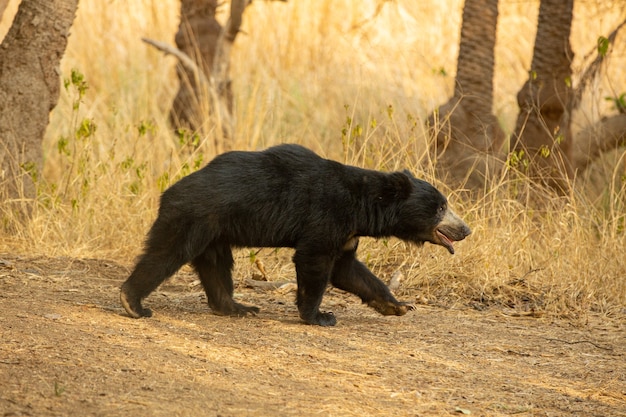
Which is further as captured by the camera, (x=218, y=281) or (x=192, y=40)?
(x=192, y=40)

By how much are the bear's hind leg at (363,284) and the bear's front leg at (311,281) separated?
0.34 m

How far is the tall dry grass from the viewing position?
279 inches

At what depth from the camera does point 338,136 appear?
33.9ft

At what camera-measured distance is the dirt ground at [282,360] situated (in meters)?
3.78

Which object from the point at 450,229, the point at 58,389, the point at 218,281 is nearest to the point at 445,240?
the point at 450,229

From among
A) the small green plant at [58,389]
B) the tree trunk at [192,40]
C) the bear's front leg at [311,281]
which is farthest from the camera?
the tree trunk at [192,40]

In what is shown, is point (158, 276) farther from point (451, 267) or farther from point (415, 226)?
point (451, 267)

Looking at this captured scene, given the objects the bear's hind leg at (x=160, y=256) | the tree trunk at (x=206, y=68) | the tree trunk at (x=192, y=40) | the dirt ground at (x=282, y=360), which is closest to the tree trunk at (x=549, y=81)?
the tree trunk at (x=206, y=68)

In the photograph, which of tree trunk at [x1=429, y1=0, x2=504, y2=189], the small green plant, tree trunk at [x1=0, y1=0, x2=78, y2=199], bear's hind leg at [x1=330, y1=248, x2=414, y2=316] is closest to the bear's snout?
bear's hind leg at [x1=330, y1=248, x2=414, y2=316]

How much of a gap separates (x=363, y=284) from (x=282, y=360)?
4.46ft

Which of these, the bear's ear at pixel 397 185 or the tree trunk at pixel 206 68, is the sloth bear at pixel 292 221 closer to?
the bear's ear at pixel 397 185

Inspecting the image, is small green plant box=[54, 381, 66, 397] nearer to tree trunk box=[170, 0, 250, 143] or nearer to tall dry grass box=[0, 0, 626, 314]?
tall dry grass box=[0, 0, 626, 314]

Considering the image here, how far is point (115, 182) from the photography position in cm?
814

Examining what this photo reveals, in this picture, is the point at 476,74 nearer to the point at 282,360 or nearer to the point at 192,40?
the point at 192,40
